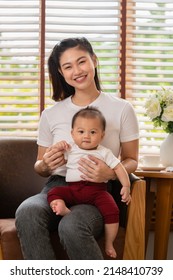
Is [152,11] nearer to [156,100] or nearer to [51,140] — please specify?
[156,100]

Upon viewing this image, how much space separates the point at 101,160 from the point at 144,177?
62cm

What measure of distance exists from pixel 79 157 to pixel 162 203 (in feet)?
2.32

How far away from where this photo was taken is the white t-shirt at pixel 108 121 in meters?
2.62

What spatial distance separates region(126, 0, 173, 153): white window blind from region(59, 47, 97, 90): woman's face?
93 cm

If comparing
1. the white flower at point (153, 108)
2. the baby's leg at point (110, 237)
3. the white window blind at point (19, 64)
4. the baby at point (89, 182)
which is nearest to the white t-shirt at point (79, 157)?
the baby at point (89, 182)

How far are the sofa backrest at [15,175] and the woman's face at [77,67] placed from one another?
0.59 meters

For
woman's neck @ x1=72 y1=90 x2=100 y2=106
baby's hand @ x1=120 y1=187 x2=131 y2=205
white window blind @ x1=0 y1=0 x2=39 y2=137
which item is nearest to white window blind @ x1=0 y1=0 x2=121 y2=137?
white window blind @ x1=0 y1=0 x2=39 y2=137

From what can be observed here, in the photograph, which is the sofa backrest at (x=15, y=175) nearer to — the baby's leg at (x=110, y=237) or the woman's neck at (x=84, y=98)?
the woman's neck at (x=84, y=98)

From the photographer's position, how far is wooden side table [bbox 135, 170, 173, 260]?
2.90m

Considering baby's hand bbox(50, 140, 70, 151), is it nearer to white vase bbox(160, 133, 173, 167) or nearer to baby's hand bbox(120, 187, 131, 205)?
baby's hand bbox(120, 187, 131, 205)

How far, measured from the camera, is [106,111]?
2625 millimetres
